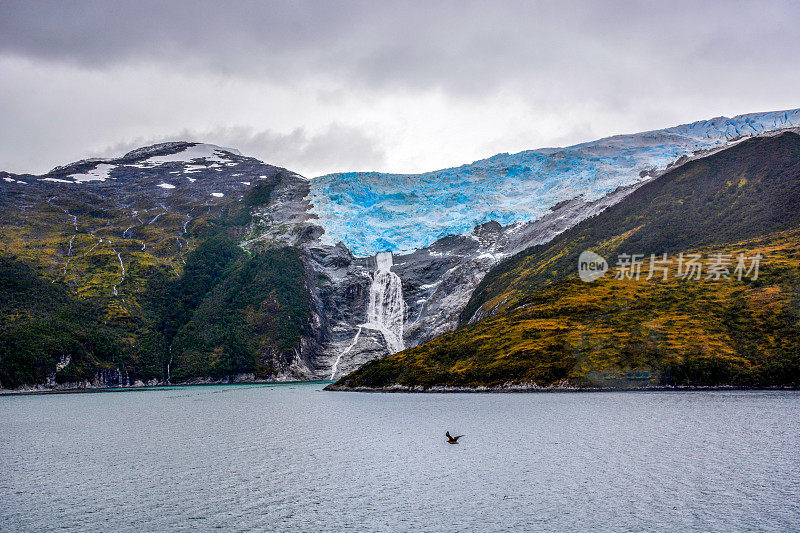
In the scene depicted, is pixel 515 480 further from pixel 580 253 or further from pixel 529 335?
pixel 580 253

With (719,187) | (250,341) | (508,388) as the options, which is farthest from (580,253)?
(250,341)

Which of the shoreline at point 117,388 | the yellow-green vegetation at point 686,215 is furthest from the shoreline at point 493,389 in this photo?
the yellow-green vegetation at point 686,215

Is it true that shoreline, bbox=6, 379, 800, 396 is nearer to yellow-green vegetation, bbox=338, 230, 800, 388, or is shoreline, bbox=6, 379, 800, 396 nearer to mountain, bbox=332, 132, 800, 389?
mountain, bbox=332, 132, 800, 389

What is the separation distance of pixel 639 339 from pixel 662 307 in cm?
1359

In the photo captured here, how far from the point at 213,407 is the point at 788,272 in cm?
9773

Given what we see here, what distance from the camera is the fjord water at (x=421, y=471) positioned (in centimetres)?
2583

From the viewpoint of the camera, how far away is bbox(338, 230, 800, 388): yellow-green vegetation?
84312mm

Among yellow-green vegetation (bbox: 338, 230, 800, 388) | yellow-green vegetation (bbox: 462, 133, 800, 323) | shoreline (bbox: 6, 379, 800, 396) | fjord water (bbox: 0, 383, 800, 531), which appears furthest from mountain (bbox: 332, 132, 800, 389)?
fjord water (bbox: 0, 383, 800, 531)

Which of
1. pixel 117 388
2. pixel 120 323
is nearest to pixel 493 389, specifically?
pixel 117 388

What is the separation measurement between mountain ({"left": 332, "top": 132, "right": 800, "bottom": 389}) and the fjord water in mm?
21531

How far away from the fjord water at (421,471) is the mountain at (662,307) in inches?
848

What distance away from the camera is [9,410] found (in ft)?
275

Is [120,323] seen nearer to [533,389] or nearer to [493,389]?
[493,389]

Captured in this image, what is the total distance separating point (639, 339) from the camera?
93.2 metres
